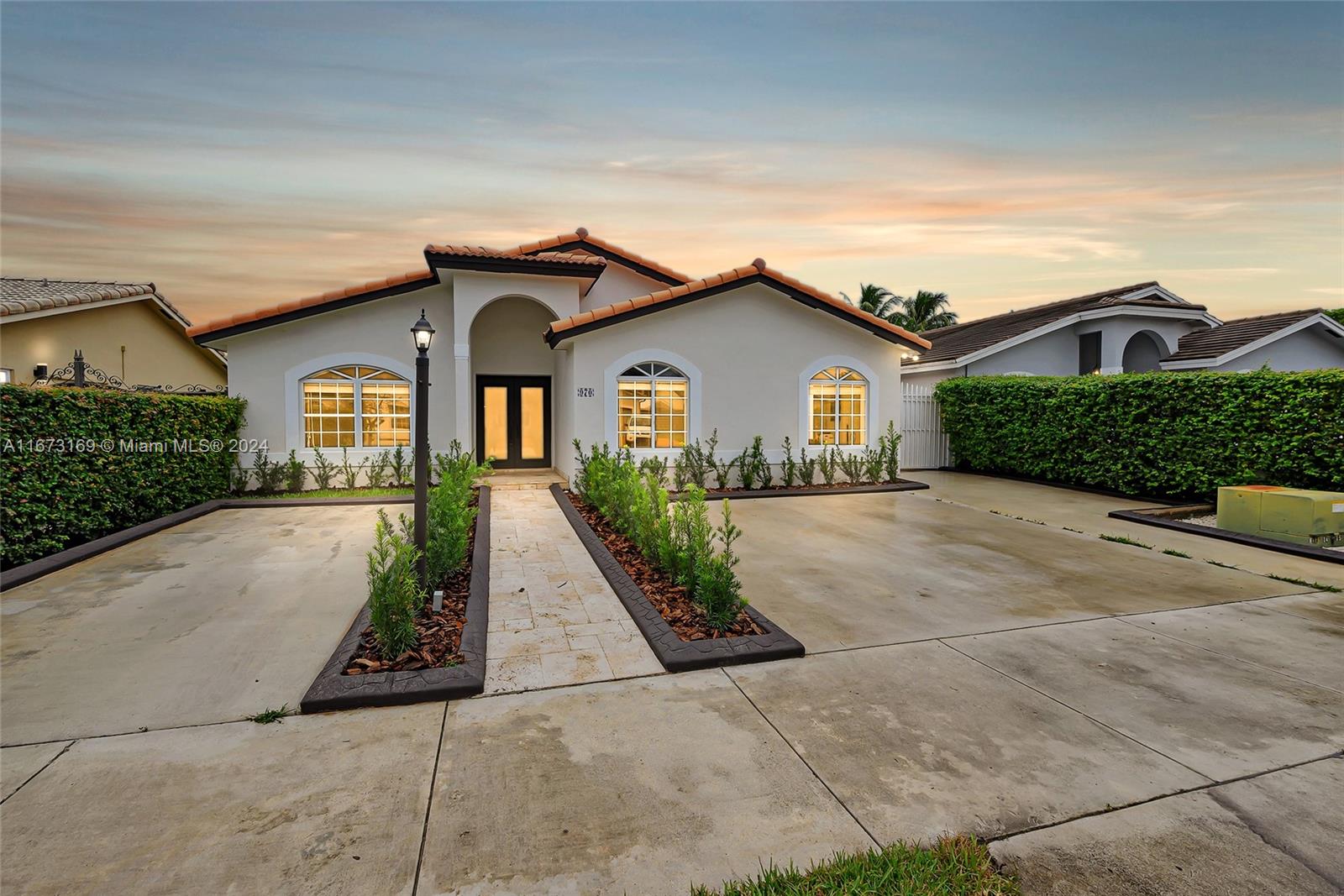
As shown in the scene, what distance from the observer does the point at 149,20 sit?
32.8 feet

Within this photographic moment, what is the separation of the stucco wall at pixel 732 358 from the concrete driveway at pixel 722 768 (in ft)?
24.5

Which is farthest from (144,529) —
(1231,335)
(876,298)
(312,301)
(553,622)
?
(876,298)

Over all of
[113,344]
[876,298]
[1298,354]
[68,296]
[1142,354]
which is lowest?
[1298,354]

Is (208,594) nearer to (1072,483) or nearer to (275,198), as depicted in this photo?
(275,198)

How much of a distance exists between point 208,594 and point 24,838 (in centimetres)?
366

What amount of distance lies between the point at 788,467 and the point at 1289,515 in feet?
24.6

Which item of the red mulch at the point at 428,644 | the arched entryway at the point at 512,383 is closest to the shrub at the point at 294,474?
the arched entryway at the point at 512,383

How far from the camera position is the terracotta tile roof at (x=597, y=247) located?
14.2m

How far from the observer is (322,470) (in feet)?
38.8

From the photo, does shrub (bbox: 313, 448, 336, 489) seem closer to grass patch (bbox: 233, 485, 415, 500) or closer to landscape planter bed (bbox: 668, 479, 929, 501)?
grass patch (bbox: 233, 485, 415, 500)

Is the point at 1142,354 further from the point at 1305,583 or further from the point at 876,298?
→ the point at 876,298

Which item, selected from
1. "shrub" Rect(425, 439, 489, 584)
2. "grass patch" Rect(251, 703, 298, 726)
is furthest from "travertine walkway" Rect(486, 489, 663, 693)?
"grass patch" Rect(251, 703, 298, 726)

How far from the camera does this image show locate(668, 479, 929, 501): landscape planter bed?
1175 cm

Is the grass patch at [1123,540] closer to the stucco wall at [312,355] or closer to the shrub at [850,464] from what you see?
the shrub at [850,464]
